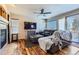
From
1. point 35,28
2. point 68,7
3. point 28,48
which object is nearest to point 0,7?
point 35,28

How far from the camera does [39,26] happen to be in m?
2.60

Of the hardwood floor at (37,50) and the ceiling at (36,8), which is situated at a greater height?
the ceiling at (36,8)

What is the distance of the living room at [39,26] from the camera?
254 cm

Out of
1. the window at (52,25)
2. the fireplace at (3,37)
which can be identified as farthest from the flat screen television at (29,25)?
the fireplace at (3,37)

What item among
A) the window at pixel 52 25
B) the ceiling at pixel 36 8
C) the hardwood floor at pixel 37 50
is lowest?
the hardwood floor at pixel 37 50

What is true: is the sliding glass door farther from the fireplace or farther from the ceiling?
the fireplace

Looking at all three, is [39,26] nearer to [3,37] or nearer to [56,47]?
[56,47]

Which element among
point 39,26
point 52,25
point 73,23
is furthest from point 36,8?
point 73,23

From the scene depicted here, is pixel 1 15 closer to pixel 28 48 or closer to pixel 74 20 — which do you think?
pixel 28 48

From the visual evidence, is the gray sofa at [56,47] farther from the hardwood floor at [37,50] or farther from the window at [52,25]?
the window at [52,25]

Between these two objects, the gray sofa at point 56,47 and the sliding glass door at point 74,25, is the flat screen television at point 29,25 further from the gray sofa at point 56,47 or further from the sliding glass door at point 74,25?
the sliding glass door at point 74,25

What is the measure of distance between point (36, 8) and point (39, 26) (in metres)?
0.36

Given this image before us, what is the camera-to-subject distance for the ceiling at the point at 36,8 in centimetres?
253

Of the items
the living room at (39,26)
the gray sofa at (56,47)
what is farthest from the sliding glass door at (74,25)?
the gray sofa at (56,47)
